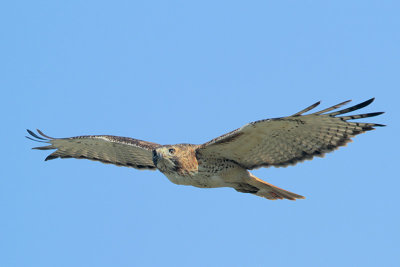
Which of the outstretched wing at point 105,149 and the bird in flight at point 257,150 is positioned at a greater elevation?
the outstretched wing at point 105,149

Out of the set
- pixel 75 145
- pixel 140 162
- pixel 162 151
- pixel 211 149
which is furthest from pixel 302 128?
pixel 75 145

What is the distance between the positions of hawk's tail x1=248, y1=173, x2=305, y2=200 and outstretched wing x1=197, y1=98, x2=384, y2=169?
24 cm

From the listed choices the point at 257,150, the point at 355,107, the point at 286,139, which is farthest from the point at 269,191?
the point at 355,107

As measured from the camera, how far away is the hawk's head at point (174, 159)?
9.89m

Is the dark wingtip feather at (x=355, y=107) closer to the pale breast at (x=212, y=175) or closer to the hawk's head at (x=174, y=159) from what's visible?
the pale breast at (x=212, y=175)

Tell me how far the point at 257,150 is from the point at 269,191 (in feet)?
2.70

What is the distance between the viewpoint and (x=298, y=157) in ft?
33.2

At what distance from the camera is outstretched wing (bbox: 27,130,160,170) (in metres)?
11.4

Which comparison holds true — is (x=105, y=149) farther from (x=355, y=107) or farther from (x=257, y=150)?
(x=355, y=107)

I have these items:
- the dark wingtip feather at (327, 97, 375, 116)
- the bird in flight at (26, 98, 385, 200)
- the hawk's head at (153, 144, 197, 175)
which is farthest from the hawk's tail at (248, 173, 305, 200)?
the dark wingtip feather at (327, 97, 375, 116)

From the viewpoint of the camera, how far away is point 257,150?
10.2m

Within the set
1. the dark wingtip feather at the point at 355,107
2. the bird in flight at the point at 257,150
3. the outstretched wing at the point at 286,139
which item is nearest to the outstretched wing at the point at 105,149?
the bird in flight at the point at 257,150

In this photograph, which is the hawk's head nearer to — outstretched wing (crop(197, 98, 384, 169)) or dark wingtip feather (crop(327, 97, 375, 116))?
outstretched wing (crop(197, 98, 384, 169))

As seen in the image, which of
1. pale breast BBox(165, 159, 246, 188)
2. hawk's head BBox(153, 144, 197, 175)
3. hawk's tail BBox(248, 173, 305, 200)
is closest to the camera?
hawk's head BBox(153, 144, 197, 175)
